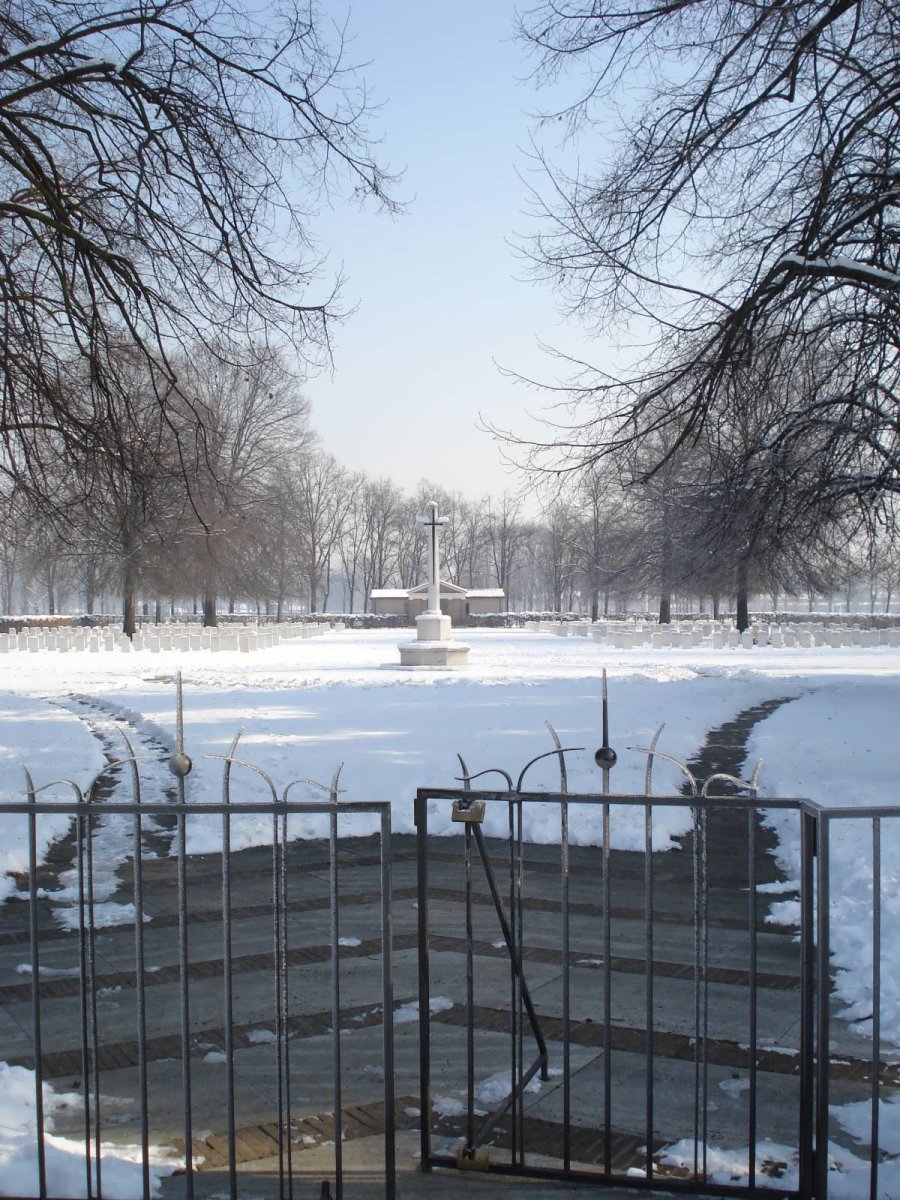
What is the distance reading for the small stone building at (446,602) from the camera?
2808 inches

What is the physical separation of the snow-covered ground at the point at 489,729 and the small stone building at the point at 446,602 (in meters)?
39.4

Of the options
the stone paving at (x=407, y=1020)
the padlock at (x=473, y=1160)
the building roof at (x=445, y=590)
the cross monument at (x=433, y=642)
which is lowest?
the stone paving at (x=407, y=1020)

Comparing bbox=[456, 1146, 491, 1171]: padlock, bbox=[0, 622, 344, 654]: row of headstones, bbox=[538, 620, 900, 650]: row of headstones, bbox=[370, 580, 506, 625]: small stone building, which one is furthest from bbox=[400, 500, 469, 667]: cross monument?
bbox=[370, 580, 506, 625]: small stone building

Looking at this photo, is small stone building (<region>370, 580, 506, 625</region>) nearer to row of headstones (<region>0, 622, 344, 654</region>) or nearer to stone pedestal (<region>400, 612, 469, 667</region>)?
row of headstones (<region>0, 622, 344, 654</region>)

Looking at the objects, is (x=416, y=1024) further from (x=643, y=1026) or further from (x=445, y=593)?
(x=445, y=593)

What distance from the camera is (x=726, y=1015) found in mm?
5219

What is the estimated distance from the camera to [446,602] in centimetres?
7144

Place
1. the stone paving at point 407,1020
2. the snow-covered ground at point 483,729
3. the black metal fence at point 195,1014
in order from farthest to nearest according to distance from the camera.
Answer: the snow-covered ground at point 483,729
the stone paving at point 407,1020
the black metal fence at point 195,1014

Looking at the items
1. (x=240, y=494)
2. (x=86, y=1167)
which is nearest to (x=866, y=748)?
(x=86, y=1167)

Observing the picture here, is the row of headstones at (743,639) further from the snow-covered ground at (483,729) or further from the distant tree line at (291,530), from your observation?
the snow-covered ground at (483,729)

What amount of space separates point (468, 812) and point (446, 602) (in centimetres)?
6759

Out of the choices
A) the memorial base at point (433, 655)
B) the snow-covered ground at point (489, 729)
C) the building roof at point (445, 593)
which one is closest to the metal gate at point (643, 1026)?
the snow-covered ground at point (489, 729)

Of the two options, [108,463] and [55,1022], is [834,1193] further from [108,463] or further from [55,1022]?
[108,463]

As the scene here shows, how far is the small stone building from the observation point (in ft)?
234
